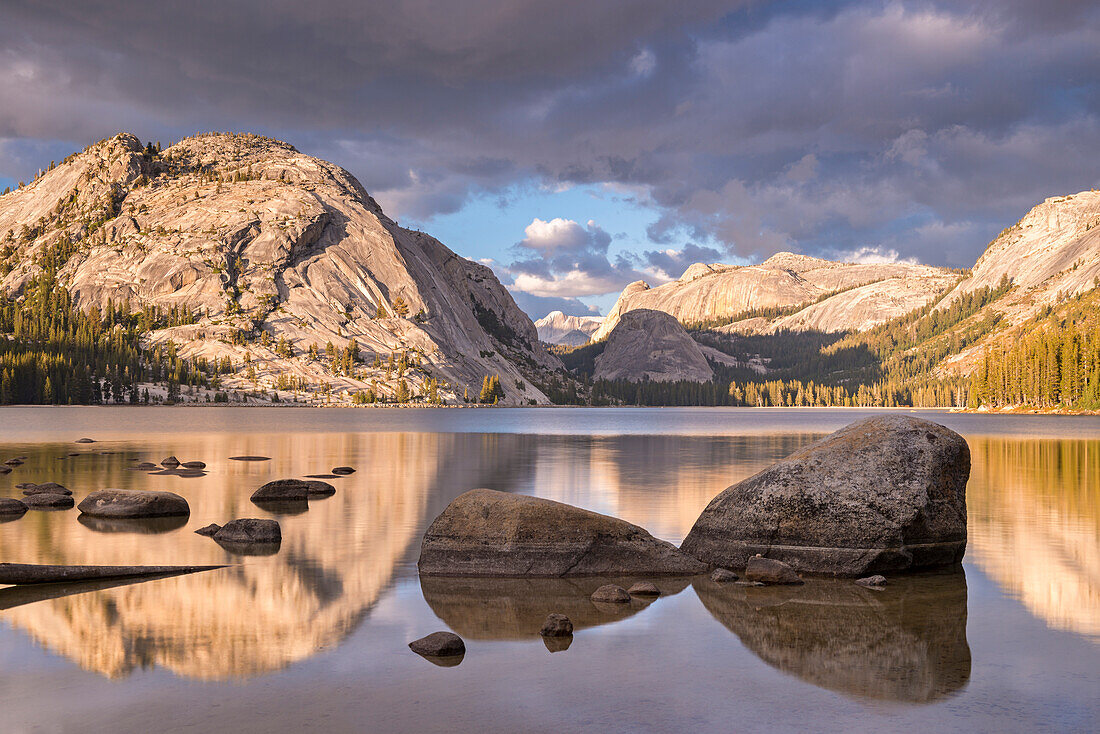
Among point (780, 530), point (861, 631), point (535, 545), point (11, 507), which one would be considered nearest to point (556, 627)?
point (535, 545)

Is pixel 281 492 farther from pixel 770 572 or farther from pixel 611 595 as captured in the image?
pixel 770 572

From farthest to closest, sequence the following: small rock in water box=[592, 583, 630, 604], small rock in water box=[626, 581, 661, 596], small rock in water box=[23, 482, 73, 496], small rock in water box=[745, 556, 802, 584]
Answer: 1. small rock in water box=[23, 482, 73, 496]
2. small rock in water box=[745, 556, 802, 584]
3. small rock in water box=[626, 581, 661, 596]
4. small rock in water box=[592, 583, 630, 604]

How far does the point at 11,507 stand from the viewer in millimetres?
31578

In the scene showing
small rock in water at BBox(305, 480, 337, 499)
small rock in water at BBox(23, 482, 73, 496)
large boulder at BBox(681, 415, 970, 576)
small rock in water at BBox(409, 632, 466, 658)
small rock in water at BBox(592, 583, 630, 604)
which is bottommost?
small rock in water at BBox(305, 480, 337, 499)

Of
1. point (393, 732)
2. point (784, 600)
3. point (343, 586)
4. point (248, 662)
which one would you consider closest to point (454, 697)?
point (393, 732)

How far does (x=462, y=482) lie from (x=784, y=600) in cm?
2828

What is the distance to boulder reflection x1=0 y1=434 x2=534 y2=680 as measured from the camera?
48.4 feet

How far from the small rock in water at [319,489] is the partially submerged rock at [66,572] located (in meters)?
16.3

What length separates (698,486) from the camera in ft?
143

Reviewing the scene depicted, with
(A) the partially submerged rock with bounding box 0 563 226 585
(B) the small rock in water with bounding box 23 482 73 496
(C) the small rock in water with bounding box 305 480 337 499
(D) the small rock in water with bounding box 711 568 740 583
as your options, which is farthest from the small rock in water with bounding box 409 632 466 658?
(B) the small rock in water with bounding box 23 482 73 496

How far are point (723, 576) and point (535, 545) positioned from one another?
5.18 metres

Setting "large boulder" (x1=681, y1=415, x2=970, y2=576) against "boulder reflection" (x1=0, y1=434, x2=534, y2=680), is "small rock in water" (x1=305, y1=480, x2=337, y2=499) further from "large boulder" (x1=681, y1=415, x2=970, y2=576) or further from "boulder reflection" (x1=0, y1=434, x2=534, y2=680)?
"large boulder" (x1=681, y1=415, x2=970, y2=576)

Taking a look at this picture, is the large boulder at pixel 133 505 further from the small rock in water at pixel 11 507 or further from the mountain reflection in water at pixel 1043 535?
the mountain reflection in water at pixel 1043 535

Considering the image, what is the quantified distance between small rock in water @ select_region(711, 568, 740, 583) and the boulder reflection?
347 inches
